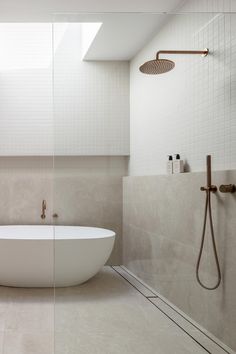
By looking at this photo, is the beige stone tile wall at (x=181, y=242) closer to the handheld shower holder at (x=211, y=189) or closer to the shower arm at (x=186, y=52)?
the handheld shower holder at (x=211, y=189)

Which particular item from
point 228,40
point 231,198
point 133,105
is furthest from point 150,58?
point 231,198

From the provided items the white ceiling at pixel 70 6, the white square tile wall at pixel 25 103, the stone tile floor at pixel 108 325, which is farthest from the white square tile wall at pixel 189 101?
the white square tile wall at pixel 25 103

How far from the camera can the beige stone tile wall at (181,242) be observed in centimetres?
281

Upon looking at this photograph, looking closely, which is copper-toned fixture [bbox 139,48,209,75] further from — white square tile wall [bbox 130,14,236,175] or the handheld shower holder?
the handheld shower holder

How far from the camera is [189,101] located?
289 cm

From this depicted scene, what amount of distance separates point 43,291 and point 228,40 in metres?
2.96

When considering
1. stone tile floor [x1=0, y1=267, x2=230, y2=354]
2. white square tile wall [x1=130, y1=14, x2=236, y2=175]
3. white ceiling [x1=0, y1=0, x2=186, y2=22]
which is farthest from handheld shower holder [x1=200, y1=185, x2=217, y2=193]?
white ceiling [x1=0, y1=0, x2=186, y2=22]

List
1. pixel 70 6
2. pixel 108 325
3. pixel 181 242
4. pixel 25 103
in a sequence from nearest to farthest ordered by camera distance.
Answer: pixel 108 325 < pixel 181 242 < pixel 70 6 < pixel 25 103

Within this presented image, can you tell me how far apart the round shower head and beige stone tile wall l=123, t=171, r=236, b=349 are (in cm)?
73

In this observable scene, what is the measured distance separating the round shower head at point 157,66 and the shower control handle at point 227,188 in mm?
881

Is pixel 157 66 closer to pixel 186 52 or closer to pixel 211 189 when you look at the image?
pixel 186 52

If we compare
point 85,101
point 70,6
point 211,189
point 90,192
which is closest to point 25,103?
point 70,6

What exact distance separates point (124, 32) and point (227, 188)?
129 cm

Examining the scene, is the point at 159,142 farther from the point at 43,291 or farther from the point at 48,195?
the point at 48,195
